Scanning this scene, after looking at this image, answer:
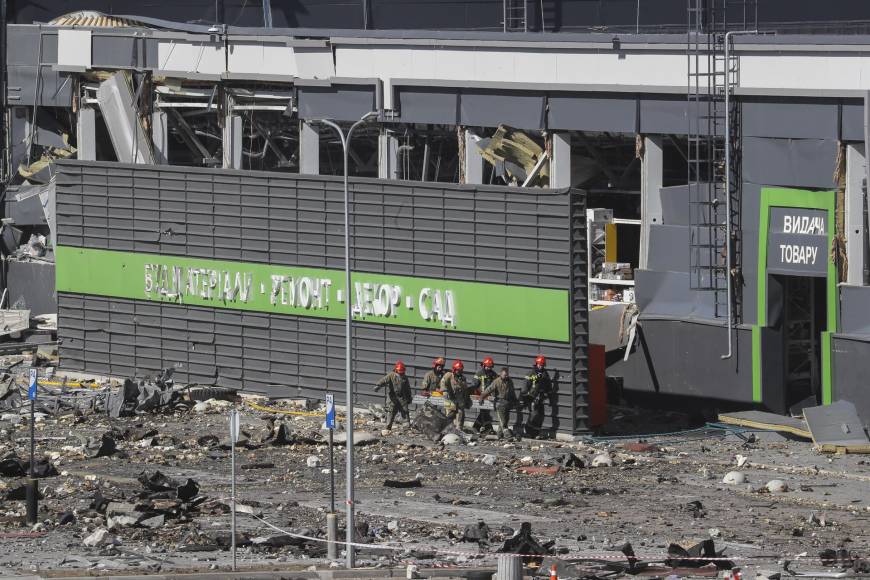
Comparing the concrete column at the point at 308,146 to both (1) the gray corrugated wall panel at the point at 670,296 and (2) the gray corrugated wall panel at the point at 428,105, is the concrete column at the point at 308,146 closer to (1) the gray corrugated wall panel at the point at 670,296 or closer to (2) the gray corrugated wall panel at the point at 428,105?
(2) the gray corrugated wall panel at the point at 428,105

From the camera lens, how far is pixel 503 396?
116ft

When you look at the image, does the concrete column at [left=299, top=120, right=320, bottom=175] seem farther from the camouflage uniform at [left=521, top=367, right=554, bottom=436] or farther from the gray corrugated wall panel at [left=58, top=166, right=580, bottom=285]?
the camouflage uniform at [left=521, top=367, right=554, bottom=436]

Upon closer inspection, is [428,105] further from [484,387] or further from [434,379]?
[484,387]

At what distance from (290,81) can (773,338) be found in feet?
50.0

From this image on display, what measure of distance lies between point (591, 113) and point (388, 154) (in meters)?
6.11

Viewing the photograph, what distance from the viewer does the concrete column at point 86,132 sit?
172 ft

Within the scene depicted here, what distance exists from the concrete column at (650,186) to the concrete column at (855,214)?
17.2 feet

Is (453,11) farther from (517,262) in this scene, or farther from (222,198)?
(517,262)

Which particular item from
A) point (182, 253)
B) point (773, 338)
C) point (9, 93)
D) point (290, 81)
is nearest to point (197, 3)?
point (9, 93)

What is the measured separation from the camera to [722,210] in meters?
38.7

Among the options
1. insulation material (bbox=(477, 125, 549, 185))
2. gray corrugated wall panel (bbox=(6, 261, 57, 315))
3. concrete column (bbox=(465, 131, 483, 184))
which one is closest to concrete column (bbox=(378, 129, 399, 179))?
concrete column (bbox=(465, 131, 483, 184))

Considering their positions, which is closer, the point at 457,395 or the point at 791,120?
the point at 457,395

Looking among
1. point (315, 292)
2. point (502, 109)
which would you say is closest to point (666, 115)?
point (502, 109)

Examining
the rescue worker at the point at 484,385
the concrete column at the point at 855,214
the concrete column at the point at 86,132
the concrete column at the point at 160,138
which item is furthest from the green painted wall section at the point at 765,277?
the concrete column at the point at 86,132
